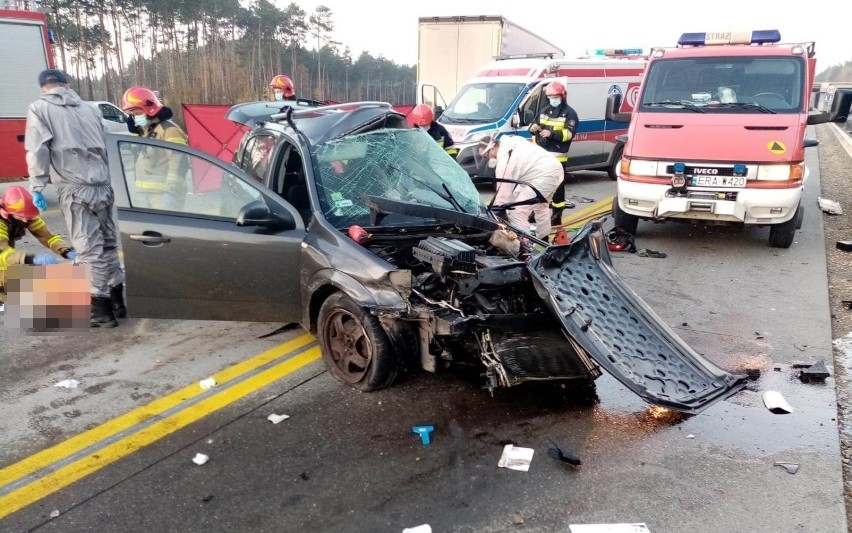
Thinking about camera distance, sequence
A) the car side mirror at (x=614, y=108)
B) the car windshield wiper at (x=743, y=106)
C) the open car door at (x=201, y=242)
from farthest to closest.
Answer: the car side mirror at (x=614, y=108) < the car windshield wiper at (x=743, y=106) < the open car door at (x=201, y=242)

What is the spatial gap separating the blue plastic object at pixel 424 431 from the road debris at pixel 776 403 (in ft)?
6.61

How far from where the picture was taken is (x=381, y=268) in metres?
3.48

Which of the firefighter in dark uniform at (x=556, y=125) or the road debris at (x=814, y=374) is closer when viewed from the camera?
the road debris at (x=814, y=374)

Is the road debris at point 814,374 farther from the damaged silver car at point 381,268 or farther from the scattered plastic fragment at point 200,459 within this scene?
the scattered plastic fragment at point 200,459

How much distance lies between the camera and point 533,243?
444 cm

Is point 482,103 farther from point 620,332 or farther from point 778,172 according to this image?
point 620,332

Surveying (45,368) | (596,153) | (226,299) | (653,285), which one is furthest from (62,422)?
(596,153)

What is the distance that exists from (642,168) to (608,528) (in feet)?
18.1

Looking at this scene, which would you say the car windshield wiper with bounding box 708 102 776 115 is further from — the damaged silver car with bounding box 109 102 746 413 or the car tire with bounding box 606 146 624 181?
the car tire with bounding box 606 146 624 181

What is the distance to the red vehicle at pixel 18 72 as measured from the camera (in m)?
9.65

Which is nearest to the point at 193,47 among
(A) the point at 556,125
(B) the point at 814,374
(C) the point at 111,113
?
(C) the point at 111,113

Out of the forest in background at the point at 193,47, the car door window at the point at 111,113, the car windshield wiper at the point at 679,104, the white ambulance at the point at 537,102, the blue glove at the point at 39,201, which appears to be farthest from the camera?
the forest in background at the point at 193,47

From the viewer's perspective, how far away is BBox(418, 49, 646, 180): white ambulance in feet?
35.9

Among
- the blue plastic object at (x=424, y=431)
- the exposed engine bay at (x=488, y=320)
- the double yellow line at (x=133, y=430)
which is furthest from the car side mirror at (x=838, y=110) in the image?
the double yellow line at (x=133, y=430)
